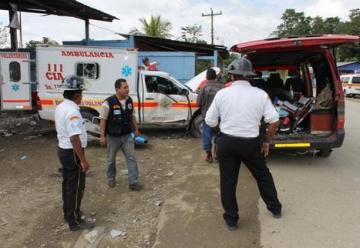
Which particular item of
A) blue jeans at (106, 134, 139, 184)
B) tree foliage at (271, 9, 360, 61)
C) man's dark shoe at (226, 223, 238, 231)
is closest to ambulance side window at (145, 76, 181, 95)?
blue jeans at (106, 134, 139, 184)

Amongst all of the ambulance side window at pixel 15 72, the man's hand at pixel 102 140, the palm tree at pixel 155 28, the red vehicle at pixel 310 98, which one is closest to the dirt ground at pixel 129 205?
the man's hand at pixel 102 140

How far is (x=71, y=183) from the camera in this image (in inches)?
195

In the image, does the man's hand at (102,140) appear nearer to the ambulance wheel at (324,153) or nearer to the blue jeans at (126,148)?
the blue jeans at (126,148)

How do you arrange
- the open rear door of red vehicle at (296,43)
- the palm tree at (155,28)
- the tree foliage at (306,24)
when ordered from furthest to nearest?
the tree foliage at (306,24), the palm tree at (155,28), the open rear door of red vehicle at (296,43)

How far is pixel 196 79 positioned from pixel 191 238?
30.1ft

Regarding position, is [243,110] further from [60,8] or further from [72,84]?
[60,8]

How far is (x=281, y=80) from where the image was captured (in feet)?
33.3

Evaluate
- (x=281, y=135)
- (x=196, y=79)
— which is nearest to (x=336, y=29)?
(x=196, y=79)

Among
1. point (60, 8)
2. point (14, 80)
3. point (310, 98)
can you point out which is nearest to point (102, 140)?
point (310, 98)

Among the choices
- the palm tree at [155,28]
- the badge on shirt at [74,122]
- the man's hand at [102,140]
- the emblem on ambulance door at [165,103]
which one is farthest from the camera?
the palm tree at [155,28]

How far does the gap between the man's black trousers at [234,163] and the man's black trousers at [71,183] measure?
5.26ft

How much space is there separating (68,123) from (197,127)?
6.85 m

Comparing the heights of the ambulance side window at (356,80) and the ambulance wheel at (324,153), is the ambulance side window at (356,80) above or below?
above

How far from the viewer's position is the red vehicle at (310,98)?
7215mm
